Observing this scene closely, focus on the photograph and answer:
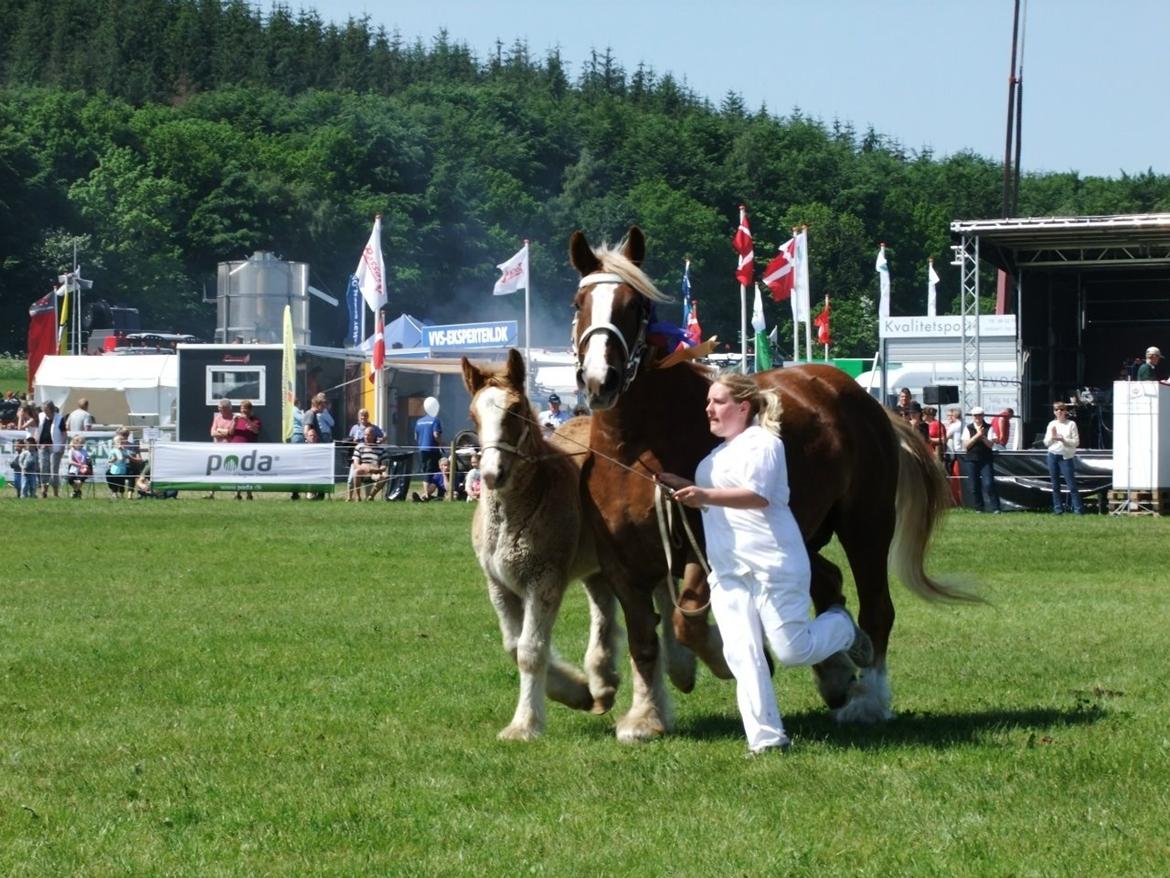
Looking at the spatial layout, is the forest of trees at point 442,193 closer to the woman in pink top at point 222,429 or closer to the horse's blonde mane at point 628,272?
the woman in pink top at point 222,429

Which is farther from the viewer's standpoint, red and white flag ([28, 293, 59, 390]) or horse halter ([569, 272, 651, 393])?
red and white flag ([28, 293, 59, 390])

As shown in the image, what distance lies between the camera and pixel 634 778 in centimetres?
703

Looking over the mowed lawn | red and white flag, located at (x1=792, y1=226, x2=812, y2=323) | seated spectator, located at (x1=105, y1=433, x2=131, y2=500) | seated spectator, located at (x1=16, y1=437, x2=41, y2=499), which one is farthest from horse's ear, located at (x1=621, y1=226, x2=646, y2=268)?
red and white flag, located at (x1=792, y1=226, x2=812, y2=323)

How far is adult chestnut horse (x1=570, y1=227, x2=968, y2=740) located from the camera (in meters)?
7.66

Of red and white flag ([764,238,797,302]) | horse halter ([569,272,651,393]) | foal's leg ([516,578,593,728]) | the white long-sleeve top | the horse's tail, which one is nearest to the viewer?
horse halter ([569,272,651,393])

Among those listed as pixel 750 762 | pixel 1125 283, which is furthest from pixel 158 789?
pixel 1125 283

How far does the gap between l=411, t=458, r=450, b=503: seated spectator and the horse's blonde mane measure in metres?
24.2

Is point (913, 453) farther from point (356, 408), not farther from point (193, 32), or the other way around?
point (193, 32)

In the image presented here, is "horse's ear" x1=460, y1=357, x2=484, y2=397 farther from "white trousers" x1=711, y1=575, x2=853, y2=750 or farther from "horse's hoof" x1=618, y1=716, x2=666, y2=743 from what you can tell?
"horse's hoof" x1=618, y1=716, x2=666, y2=743

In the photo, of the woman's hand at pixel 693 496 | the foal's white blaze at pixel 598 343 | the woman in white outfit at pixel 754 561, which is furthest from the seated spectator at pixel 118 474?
the woman's hand at pixel 693 496

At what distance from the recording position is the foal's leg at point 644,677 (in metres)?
7.92

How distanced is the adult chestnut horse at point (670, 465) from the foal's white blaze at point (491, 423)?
0.44 meters

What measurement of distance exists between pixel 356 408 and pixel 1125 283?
1931 cm

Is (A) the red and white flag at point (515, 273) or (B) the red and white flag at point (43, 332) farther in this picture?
(B) the red and white flag at point (43, 332)
